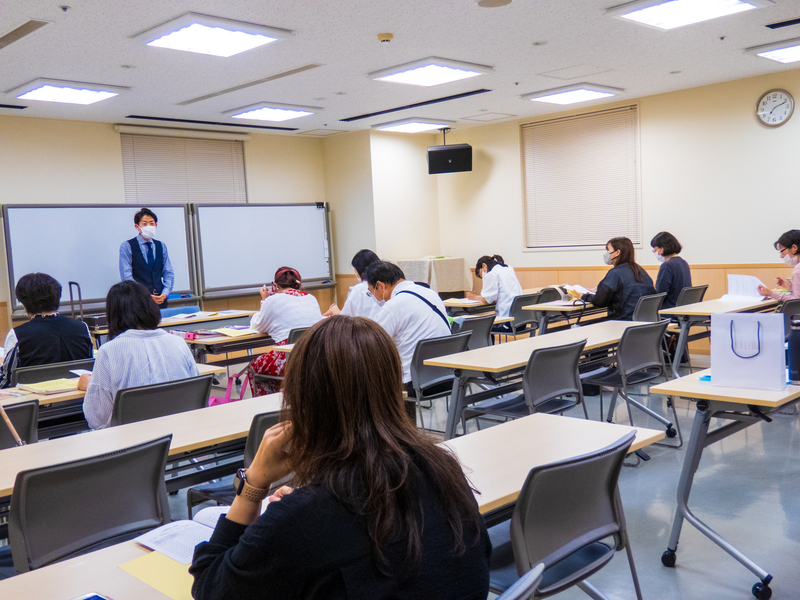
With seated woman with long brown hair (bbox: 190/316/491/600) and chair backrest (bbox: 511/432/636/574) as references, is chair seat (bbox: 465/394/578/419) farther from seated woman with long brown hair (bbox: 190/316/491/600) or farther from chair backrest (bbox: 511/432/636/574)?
seated woman with long brown hair (bbox: 190/316/491/600)

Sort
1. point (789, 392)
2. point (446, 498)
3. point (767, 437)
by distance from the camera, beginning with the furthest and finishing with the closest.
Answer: point (767, 437), point (789, 392), point (446, 498)

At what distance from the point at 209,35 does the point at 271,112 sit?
123 inches

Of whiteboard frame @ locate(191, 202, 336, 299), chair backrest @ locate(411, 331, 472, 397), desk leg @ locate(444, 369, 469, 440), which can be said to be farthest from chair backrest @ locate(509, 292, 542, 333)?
whiteboard frame @ locate(191, 202, 336, 299)

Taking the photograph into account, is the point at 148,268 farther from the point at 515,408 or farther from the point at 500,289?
the point at 515,408

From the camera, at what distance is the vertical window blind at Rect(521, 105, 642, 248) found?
28.6 feet

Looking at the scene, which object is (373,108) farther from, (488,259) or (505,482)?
(505,482)

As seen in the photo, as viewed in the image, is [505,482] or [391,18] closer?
[505,482]

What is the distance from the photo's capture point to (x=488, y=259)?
8.03 metres

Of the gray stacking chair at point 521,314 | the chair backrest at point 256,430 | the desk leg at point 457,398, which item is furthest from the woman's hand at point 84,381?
the gray stacking chair at point 521,314

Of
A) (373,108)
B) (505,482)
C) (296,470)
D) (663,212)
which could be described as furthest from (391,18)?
(663,212)

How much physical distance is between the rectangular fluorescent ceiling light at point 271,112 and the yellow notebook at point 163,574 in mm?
6725

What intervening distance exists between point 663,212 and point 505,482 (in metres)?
7.24

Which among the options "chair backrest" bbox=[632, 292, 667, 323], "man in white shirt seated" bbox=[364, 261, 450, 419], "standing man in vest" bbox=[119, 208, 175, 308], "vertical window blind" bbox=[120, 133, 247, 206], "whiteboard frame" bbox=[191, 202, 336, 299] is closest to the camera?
"man in white shirt seated" bbox=[364, 261, 450, 419]

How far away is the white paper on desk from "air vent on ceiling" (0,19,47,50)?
5.97 meters
